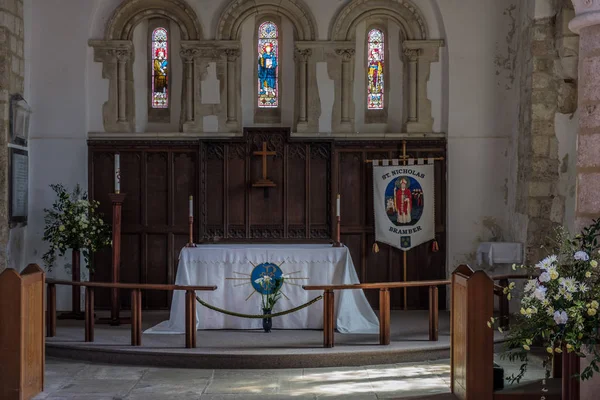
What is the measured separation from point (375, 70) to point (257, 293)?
3.79m

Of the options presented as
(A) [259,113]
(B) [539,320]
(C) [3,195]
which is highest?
(A) [259,113]

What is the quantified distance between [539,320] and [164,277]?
20.8ft

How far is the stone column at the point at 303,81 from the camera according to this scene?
425 inches

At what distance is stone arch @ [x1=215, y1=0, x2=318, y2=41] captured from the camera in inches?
424

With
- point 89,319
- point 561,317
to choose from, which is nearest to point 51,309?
point 89,319

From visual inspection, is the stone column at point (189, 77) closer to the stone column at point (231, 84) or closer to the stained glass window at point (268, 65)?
the stone column at point (231, 84)

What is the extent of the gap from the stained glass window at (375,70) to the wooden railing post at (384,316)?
3.68m

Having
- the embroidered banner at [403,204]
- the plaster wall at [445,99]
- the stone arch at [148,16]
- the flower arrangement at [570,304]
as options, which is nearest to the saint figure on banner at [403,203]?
the embroidered banner at [403,204]

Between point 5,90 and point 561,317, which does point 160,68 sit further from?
point 561,317

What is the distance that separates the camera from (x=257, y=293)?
29.5 feet

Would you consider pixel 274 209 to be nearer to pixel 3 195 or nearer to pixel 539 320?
pixel 3 195

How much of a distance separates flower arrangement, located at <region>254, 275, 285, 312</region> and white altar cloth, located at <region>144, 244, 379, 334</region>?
0.11m

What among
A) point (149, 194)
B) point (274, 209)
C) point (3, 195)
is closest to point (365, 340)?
point (274, 209)

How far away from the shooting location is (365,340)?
852 cm
